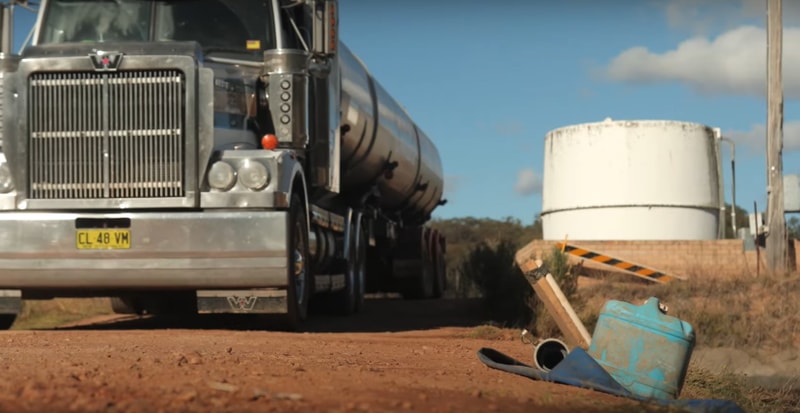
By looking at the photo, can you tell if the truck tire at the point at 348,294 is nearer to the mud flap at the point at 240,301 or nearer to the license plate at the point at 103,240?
the mud flap at the point at 240,301

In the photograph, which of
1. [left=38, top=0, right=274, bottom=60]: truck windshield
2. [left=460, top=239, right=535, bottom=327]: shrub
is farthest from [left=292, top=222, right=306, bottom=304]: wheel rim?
[left=460, top=239, right=535, bottom=327]: shrub

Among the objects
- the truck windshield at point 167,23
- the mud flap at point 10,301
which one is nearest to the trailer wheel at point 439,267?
the truck windshield at point 167,23

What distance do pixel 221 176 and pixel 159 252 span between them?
2.91ft

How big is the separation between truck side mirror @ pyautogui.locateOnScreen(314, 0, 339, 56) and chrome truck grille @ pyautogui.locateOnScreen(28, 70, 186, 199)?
5.11ft

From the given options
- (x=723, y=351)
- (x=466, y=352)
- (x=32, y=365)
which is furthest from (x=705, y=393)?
(x=723, y=351)

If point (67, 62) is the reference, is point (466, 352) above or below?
below

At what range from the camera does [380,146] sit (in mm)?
16969

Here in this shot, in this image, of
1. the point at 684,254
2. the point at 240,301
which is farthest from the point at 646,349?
the point at 684,254

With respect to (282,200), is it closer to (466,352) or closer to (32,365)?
(466,352)

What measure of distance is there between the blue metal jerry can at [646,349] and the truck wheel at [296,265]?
3.77m

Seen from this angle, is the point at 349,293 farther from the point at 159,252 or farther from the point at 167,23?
the point at 159,252

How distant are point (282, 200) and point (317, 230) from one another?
2363mm

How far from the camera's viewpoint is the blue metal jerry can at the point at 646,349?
686cm

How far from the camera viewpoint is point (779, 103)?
2150cm
